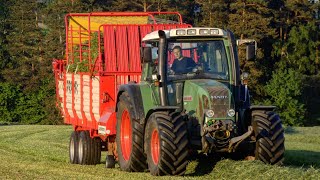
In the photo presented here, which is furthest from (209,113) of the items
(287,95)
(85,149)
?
(287,95)

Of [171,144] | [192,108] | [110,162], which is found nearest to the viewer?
[171,144]

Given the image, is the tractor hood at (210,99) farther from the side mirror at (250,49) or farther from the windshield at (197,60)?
the side mirror at (250,49)

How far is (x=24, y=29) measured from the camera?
81188mm

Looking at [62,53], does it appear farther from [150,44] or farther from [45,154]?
[150,44]

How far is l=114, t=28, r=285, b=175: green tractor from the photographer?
15555 millimetres

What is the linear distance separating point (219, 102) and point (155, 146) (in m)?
1.37

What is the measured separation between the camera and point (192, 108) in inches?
634

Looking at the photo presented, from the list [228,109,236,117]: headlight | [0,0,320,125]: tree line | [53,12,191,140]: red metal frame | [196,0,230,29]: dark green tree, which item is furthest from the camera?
[196,0,230,29]: dark green tree

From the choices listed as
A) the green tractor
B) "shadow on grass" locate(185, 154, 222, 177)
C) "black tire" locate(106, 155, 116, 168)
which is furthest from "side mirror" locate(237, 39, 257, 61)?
"black tire" locate(106, 155, 116, 168)

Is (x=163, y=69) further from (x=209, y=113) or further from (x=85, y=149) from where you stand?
(x=85, y=149)

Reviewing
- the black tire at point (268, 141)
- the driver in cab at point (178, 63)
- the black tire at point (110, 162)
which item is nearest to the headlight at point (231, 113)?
the black tire at point (268, 141)

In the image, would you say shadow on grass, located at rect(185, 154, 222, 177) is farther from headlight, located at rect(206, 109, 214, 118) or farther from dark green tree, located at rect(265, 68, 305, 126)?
dark green tree, located at rect(265, 68, 305, 126)

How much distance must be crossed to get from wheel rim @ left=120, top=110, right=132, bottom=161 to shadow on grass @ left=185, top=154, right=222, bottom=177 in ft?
4.12

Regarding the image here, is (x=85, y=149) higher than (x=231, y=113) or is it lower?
lower
